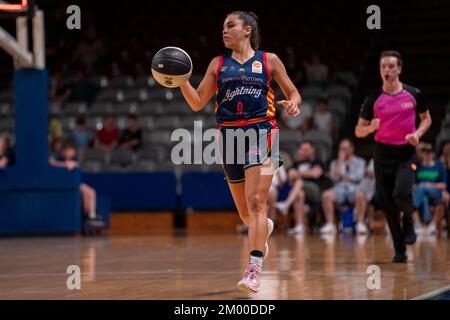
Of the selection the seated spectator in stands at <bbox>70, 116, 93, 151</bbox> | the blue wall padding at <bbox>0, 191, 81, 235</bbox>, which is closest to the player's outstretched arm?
the blue wall padding at <bbox>0, 191, 81, 235</bbox>

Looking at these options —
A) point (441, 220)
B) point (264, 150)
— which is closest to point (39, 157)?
point (441, 220)

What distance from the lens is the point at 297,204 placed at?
1572 cm

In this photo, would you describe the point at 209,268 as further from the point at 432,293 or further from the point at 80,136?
the point at 80,136

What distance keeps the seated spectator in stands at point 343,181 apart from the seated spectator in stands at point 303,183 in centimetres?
25

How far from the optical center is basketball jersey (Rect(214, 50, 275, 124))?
22.4 ft

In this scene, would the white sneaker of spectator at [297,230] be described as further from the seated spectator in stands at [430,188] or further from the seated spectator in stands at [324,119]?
the seated spectator in stands at [324,119]

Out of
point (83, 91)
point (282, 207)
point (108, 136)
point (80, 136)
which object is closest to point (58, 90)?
point (83, 91)

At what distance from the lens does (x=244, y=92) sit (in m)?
6.83

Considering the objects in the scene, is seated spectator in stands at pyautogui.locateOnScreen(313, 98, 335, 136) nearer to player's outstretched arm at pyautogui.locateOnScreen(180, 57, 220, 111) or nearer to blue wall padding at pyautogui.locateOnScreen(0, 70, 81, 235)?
blue wall padding at pyautogui.locateOnScreen(0, 70, 81, 235)

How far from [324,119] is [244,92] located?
10.8 m

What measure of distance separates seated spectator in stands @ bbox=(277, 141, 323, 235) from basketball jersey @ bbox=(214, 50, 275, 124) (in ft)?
28.9

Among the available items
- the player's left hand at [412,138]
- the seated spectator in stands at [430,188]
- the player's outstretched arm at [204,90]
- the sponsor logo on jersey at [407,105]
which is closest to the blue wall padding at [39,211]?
the seated spectator in stands at [430,188]

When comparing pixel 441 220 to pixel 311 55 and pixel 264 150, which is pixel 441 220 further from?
pixel 264 150

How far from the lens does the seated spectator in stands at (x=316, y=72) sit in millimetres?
19000
